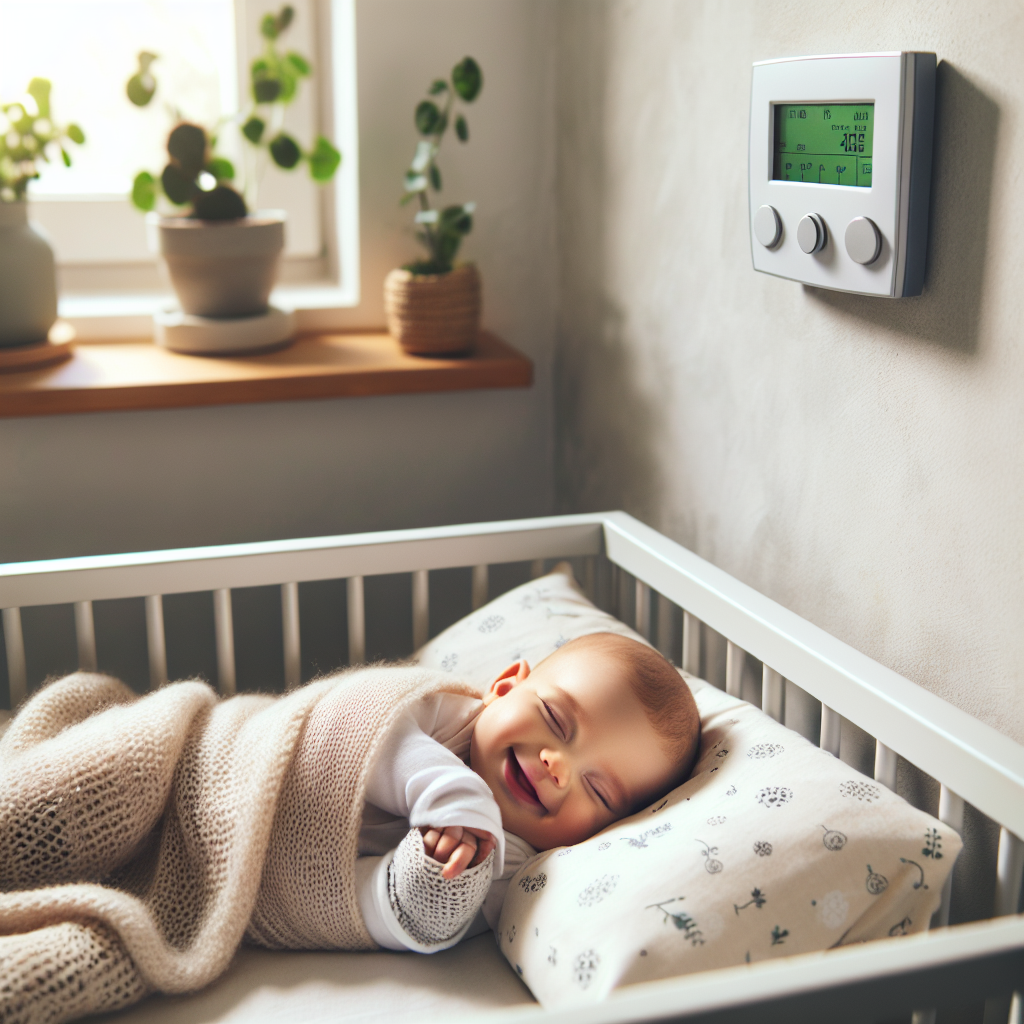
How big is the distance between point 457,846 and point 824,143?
0.64 meters

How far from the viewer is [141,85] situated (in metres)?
1.41

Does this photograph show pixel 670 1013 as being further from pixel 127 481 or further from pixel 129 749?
pixel 127 481

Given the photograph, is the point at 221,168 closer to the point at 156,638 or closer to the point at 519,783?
the point at 156,638

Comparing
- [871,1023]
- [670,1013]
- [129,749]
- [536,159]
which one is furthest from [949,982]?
[536,159]

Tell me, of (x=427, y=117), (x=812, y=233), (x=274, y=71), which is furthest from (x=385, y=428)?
(x=812, y=233)

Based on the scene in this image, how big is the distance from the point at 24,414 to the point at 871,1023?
1.16 meters

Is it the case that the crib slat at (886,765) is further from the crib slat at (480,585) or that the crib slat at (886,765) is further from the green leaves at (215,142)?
the green leaves at (215,142)

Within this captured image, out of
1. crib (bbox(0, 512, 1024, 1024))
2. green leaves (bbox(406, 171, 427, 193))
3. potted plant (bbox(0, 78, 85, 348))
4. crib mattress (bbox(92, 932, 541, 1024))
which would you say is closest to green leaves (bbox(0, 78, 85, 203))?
potted plant (bbox(0, 78, 85, 348))

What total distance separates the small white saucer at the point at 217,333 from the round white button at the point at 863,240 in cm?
91

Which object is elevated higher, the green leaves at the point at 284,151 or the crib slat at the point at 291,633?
the green leaves at the point at 284,151

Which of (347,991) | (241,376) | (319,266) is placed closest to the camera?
(347,991)

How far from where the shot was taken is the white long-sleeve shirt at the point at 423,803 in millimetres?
848

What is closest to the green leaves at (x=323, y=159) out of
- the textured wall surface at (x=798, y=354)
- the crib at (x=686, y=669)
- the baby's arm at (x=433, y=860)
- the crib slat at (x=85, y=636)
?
the textured wall surface at (x=798, y=354)

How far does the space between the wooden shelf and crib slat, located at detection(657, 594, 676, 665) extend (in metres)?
0.44
